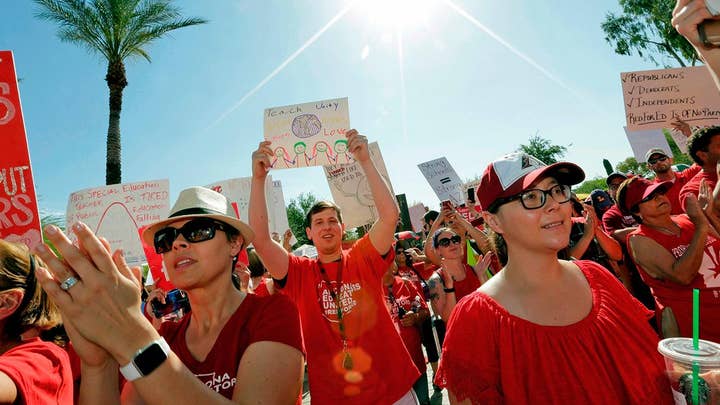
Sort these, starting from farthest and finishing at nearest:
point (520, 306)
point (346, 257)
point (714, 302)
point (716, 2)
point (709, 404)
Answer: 1. point (346, 257)
2. point (714, 302)
3. point (520, 306)
4. point (709, 404)
5. point (716, 2)

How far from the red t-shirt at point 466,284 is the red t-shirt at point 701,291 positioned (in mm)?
1610

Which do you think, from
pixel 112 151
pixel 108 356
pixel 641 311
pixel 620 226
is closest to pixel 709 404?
pixel 641 311

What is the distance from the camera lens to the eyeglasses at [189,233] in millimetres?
1910

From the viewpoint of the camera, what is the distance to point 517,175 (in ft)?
5.80

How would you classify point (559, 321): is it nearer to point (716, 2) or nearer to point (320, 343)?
point (716, 2)

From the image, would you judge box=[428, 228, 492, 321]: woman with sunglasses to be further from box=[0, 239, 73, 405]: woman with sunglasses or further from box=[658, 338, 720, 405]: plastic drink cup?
box=[0, 239, 73, 405]: woman with sunglasses

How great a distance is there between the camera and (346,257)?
10.3 ft

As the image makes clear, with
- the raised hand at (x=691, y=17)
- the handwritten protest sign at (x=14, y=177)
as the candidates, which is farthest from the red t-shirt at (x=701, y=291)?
the handwritten protest sign at (x=14, y=177)

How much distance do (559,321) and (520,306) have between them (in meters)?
0.17

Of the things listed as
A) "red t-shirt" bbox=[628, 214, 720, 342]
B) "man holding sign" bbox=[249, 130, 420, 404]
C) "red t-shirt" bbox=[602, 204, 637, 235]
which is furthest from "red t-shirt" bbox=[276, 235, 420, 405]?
"red t-shirt" bbox=[602, 204, 637, 235]

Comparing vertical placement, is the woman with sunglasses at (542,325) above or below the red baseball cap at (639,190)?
below

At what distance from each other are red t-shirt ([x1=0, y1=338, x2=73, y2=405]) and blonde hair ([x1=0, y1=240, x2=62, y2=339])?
0.21 m

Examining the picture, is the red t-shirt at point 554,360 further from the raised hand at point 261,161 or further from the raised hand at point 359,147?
the raised hand at point 261,161

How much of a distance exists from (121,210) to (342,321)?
16.1 ft
